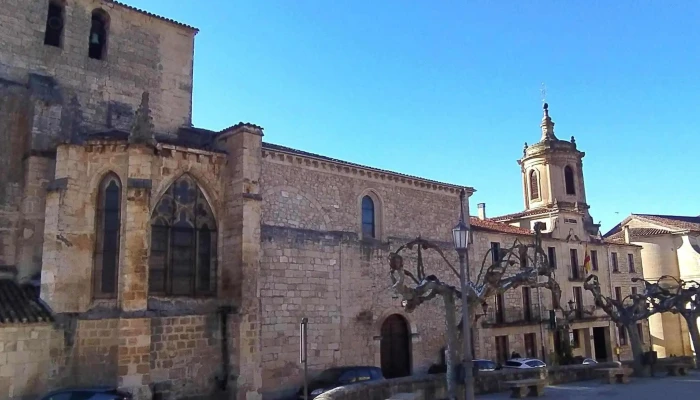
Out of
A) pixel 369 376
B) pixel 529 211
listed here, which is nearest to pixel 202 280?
pixel 369 376

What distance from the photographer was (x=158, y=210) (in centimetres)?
1617

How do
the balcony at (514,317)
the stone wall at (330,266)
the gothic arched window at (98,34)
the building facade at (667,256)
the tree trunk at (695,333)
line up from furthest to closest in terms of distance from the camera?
the building facade at (667,256) → the balcony at (514,317) → the tree trunk at (695,333) → the stone wall at (330,266) → the gothic arched window at (98,34)

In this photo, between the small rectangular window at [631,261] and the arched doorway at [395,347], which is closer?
the arched doorway at [395,347]

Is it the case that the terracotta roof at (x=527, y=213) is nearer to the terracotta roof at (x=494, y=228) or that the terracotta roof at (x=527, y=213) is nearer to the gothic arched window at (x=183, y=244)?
the terracotta roof at (x=494, y=228)

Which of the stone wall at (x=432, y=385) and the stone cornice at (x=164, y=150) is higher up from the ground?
the stone cornice at (x=164, y=150)

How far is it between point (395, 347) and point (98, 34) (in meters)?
16.0

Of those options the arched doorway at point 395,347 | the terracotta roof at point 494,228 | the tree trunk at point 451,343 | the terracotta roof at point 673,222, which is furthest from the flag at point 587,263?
the tree trunk at point 451,343

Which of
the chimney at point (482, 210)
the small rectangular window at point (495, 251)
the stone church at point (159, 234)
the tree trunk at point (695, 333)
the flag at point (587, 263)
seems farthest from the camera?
the chimney at point (482, 210)

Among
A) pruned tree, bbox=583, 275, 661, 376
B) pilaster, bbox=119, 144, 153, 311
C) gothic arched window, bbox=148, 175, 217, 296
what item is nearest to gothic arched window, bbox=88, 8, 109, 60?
pilaster, bbox=119, 144, 153, 311

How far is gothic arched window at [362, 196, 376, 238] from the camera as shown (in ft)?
76.0

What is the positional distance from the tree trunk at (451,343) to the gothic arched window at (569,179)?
25941mm

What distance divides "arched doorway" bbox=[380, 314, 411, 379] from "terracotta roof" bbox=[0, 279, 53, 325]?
12.7 m

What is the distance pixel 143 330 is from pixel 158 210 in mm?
3401

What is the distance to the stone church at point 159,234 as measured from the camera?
48.0 feet
